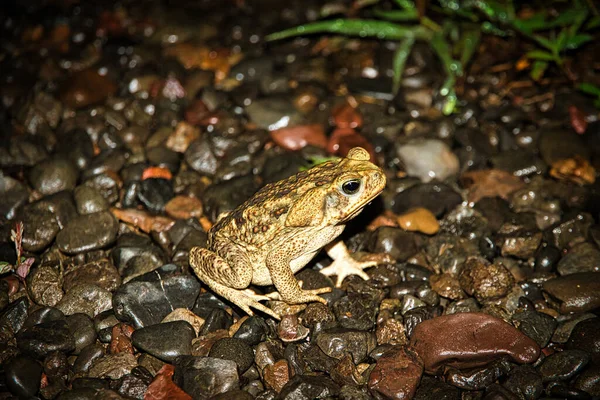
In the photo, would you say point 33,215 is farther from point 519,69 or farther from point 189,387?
point 519,69

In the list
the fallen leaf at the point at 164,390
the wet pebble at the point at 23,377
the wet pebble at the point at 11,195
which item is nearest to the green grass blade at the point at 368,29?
the wet pebble at the point at 11,195

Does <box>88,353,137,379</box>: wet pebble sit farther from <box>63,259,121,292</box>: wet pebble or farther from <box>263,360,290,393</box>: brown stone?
<box>263,360,290,393</box>: brown stone

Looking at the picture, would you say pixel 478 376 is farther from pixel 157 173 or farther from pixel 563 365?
pixel 157 173

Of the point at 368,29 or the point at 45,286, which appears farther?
the point at 368,29

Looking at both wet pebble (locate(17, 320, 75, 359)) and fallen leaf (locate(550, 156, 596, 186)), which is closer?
wet pebble (locate(17, 320, 75, 359))

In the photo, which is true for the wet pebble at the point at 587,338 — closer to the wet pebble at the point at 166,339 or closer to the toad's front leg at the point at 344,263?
the toad's front leg at the point at 344,263

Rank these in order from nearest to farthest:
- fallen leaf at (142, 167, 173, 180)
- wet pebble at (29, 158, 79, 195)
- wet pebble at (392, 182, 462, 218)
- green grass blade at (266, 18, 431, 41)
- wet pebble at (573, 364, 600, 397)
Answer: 1. wet pebble at (573, 364, 600, 397)
2. wet pebble at (392, 182, 462, 218)
3. wet pebble at (29, 158, 79, 195)
4. fallen leaf at (142, 167, 173, 180)
5. green grass blade at (266, 18, 431, 41)

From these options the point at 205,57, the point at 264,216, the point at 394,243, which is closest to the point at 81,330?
the point at 264,216

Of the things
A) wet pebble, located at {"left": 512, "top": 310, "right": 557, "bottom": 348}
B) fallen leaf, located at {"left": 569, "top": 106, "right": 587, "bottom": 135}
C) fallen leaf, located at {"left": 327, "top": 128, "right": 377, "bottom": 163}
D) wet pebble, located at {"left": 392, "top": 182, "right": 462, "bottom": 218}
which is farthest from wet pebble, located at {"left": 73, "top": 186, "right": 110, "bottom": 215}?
fallen leaf, located at {"left": 569, "top": 106, "right": 587, "bottom": 135}
